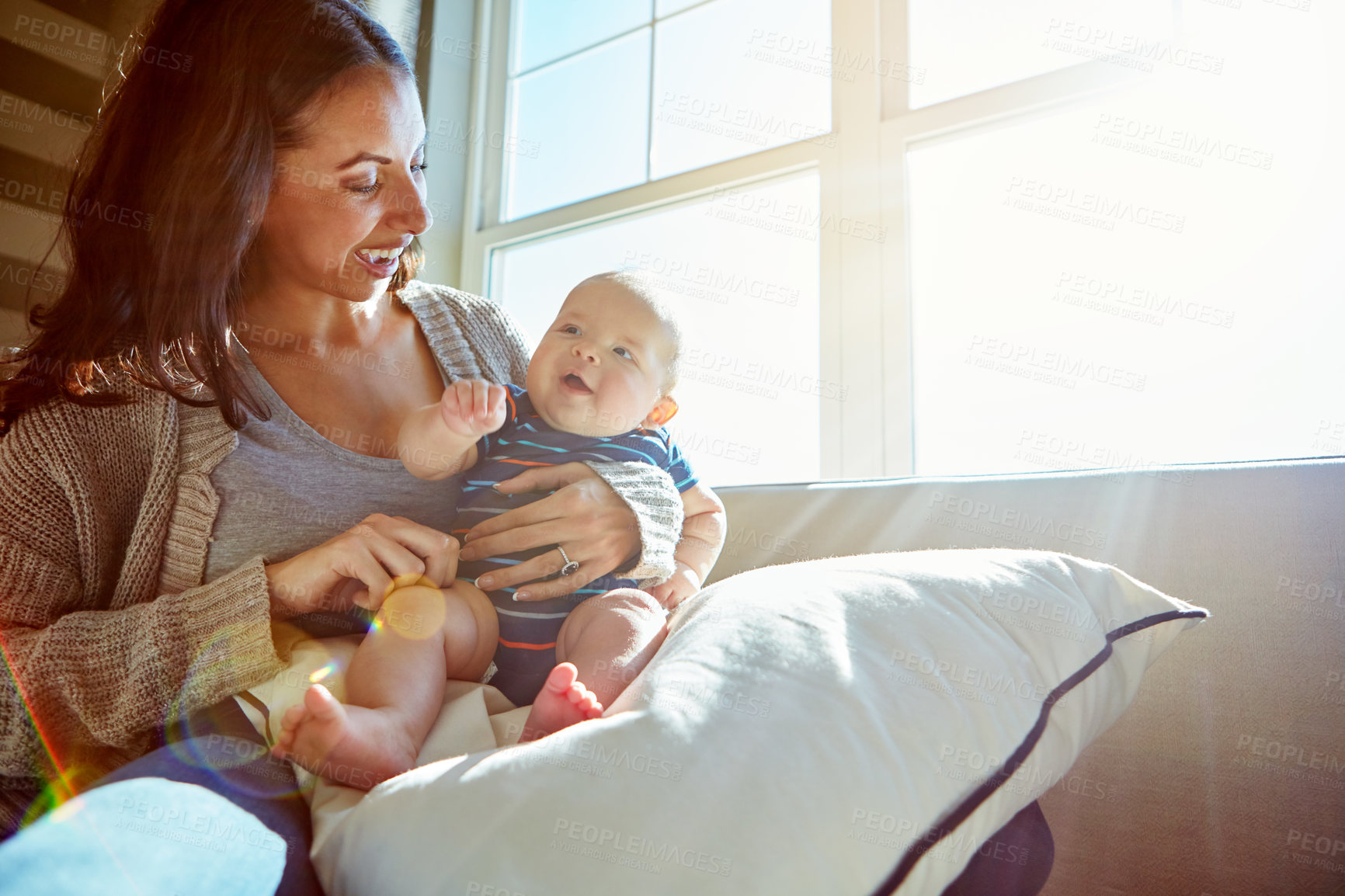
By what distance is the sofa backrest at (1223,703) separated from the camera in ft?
3.17

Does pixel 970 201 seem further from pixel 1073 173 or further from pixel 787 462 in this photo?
pixel 787 462

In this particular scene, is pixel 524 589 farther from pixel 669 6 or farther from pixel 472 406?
pixel 669 6

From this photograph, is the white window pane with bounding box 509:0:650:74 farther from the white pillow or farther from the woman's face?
the white pillow

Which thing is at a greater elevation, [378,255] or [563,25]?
[563,25]

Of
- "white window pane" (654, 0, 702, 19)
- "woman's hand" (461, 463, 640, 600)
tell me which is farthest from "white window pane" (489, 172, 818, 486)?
"woman's hand" (461, 463, 640, 600)

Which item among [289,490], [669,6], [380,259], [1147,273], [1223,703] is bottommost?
[1223,703]

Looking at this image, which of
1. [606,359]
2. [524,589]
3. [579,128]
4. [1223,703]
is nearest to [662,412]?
[606,359]

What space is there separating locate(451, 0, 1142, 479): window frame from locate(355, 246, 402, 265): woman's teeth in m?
1.24

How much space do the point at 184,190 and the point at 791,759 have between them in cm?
112

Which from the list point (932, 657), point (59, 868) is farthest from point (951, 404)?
point (59, 868)

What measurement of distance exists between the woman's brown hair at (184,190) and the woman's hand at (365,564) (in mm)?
256

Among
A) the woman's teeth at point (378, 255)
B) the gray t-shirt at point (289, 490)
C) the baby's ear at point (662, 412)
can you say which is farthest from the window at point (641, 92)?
the gray t-shirt at point (289, 490)

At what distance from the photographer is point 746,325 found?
238 centimetres

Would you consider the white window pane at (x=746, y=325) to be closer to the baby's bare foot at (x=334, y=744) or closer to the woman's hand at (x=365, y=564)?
the woman's hand at (x=365, y=564)
